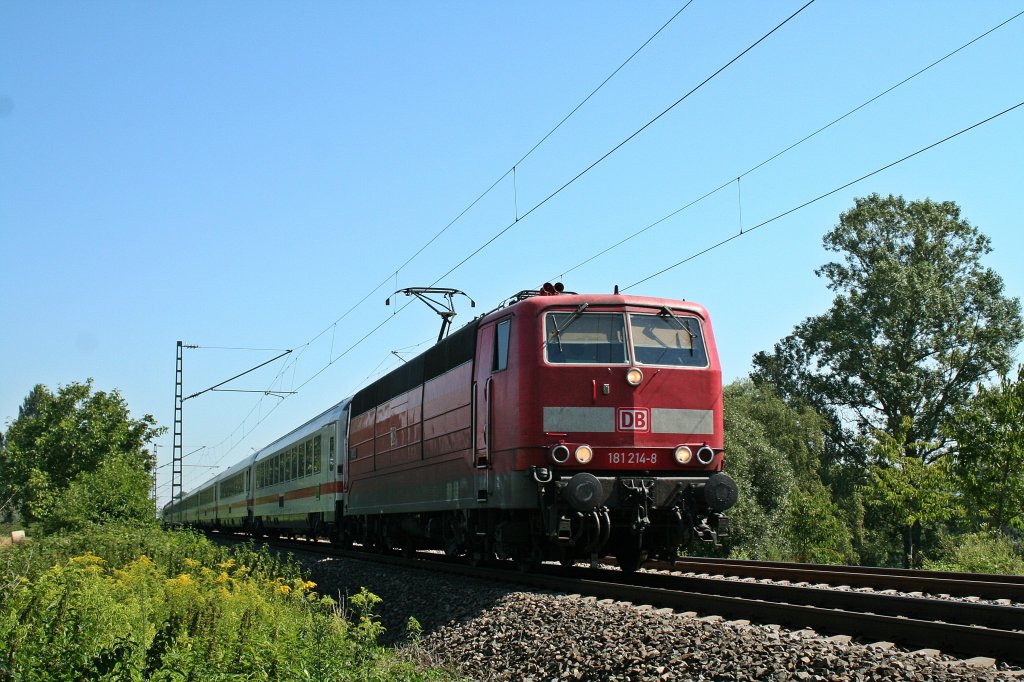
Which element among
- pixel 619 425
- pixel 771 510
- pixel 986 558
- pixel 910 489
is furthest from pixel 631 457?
pixel 771 510

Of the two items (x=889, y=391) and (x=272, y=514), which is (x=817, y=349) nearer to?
(x=889, y=391)

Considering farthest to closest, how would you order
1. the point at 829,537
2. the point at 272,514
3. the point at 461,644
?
the point at 829,537 → the point at 272,514 → the point at 461,644

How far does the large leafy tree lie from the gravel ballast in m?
34.6

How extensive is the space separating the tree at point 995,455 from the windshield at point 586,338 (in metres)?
21.1

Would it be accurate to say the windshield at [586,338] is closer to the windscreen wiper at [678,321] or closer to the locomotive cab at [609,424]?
the locomotive cab at [609,424]

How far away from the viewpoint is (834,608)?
10008 millimetres

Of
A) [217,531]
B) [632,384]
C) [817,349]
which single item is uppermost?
[817,349]

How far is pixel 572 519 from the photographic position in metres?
12.0

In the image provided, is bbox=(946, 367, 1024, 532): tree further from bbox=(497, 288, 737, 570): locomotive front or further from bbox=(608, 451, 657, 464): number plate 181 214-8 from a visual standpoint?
bbox=(608, 451, 657, 464): number plate 181 214-8

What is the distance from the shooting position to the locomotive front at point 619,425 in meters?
12.0

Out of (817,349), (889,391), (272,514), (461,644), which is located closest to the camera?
(461,644)

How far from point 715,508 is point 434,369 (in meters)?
5.77

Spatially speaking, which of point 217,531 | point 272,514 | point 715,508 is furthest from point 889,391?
point 715,508

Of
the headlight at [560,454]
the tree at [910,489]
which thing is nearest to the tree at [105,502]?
the headlight at [560,454]
